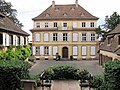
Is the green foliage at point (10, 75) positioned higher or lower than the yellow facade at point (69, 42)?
lower

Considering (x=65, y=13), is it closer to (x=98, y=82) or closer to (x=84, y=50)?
(x=84, y=50)

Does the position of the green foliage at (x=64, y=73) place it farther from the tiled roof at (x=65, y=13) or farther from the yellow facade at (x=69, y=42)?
the tiled roof at (x=65, y=13)

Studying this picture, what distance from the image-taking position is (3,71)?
42.1ft

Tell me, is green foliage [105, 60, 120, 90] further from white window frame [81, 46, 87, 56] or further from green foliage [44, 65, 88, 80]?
white window frame [81, 46, 87, 56]

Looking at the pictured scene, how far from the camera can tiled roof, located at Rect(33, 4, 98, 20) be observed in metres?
59.2

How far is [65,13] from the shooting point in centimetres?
6044

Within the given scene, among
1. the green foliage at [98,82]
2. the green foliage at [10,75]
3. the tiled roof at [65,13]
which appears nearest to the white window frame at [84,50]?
the tiled roof at [65,13]

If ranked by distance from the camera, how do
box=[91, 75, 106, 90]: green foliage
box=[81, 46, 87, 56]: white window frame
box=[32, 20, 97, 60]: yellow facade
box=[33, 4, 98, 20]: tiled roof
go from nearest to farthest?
box=[91, 75, 106, 90]: green foliage
box=[81, 46, 87, 56]: white window frame
box=[32, 20, 97, 60]: yellow facade
box=[33, 4, 98, 20]: tiled roof

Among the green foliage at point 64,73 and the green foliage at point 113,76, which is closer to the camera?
the green foliage at point 113,76

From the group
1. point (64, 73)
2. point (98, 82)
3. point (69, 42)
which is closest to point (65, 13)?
point (69, 42)

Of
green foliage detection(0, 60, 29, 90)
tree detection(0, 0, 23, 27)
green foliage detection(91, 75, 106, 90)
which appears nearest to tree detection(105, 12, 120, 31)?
tree detection(0, 0, 23, 27)

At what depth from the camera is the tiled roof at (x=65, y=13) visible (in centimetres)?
5922

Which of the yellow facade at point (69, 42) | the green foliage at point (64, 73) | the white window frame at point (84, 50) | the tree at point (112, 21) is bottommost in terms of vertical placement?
the green foliage at point (64, 73)

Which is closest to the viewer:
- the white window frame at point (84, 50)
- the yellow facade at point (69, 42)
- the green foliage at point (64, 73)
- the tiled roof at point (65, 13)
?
the green foliage at point (64, 73)
